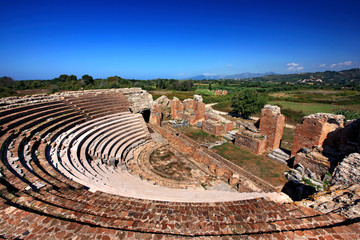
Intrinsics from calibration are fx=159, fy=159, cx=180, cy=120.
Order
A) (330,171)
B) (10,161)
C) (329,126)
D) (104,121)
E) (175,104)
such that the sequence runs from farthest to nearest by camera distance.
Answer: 1. (175,104)
2. (104,121)
3. (329,126)
4. (330,171)
5. (10,161)

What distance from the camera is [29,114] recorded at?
11094 mm

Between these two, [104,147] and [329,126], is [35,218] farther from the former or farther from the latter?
[329,126]

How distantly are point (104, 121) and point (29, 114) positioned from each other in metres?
5.03

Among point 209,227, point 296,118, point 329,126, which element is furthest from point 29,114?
point 296,118

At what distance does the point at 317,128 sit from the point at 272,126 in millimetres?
3005

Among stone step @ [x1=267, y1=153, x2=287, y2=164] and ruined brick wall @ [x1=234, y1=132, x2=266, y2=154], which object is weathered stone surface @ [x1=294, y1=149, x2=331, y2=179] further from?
ruined brick wall @ [x1=234, y1=132, x2=266, y2=154]

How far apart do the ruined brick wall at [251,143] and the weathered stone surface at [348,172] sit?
19.1 feet

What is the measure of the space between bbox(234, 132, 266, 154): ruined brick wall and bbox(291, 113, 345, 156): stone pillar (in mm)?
2554

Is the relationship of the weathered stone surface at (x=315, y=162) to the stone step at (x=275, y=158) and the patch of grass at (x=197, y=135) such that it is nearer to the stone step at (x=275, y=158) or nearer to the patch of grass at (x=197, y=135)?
the stone step at (x=275, y=158)

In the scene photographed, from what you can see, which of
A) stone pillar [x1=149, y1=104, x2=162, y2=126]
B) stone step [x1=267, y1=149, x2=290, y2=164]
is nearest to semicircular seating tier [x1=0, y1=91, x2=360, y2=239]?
stone step [x1=267, y1=149, x2=290, y2=164]

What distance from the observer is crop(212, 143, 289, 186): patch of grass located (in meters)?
10.1

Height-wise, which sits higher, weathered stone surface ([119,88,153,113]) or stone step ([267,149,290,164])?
weathered stone surface ([119,88,153,113])

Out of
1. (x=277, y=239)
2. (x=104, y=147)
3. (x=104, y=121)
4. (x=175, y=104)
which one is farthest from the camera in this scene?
(x=175, y=104)

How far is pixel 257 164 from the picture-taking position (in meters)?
11.5
